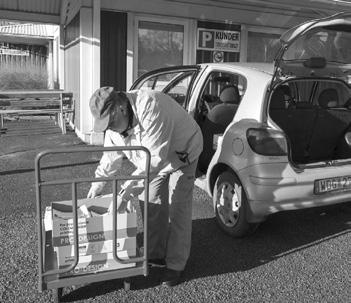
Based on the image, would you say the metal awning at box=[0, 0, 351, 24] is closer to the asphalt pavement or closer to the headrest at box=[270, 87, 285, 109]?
the headrest at box=[270, 87, 285, 109]

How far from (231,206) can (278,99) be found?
1116 millimetres

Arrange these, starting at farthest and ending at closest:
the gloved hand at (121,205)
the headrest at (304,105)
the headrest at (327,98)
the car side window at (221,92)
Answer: the car side window at (221,92)
the headrest at (327,98)
the headrest at (304,105)
the gloved hand at (121,205)

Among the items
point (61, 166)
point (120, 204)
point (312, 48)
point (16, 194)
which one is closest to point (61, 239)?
point (120, 204)

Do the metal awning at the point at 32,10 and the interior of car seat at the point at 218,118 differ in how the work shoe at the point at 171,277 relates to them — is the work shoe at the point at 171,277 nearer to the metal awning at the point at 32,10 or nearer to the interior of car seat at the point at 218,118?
the interior of car seat at the point at 218,118

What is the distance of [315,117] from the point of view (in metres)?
4.40

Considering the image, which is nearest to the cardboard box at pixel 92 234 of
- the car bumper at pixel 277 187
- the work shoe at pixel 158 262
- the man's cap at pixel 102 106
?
the work shoe at pixel 158 262

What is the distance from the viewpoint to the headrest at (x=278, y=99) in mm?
4180

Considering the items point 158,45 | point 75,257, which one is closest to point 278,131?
point 75,257

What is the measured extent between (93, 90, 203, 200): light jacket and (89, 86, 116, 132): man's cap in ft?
0.59

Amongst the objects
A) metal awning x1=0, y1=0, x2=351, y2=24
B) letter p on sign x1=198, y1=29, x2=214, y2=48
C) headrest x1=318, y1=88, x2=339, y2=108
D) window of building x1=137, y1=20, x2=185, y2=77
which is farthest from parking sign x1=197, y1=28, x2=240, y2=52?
headrest x1=318, y1=88, x2=339, y2=108

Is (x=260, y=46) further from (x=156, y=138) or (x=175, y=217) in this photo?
(x=156, y=138)

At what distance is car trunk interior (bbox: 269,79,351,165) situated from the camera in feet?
14.0

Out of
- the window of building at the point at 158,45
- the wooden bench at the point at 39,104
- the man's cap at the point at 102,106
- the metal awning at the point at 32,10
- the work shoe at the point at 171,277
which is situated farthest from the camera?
the metal awning at the point at 32,10

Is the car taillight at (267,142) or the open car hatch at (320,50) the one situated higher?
the open car hatch at (320,50)
